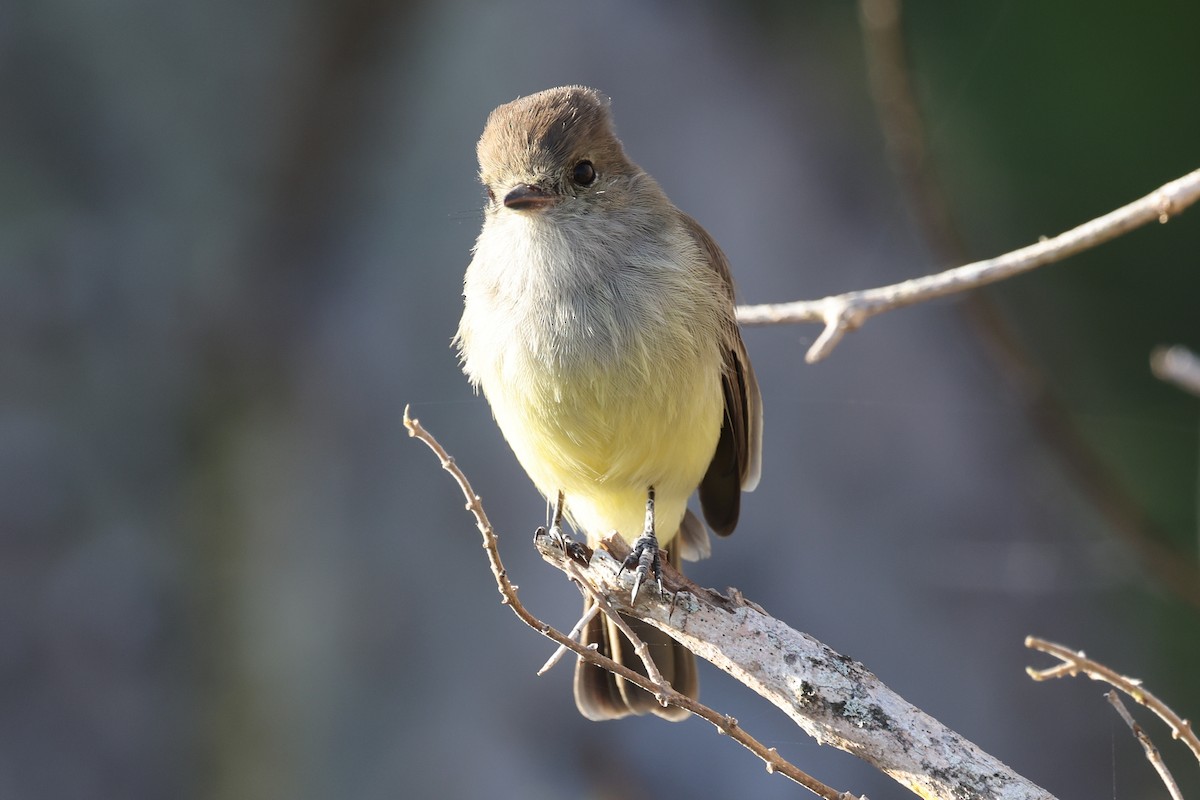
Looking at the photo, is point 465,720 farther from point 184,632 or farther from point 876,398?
point 876,398

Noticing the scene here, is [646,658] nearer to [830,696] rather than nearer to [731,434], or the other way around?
[830,696]

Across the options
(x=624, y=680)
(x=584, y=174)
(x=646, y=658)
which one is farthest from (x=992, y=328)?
(x=646, y=658)

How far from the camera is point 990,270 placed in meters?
2.33

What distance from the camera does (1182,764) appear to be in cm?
437

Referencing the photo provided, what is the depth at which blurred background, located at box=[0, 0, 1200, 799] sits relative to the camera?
4523 mm

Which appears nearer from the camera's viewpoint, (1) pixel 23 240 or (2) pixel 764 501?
(2) pixel 764 501

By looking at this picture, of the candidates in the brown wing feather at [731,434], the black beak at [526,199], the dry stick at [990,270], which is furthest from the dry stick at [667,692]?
the brown wing feather at [731,434]

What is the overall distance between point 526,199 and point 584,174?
0.74ft

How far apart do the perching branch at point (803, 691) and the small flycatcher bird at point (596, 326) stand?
30cm

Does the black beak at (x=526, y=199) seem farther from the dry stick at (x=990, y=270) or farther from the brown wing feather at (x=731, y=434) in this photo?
the dry stick at (x=990, y=270)

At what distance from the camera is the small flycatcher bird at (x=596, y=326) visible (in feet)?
9.05

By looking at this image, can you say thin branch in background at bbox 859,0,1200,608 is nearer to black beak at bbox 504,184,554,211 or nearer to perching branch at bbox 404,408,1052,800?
black beak at bbox 504,184,554,211

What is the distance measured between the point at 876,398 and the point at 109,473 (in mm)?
3194

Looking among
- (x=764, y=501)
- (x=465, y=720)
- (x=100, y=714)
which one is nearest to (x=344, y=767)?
(x=465, y=720)
